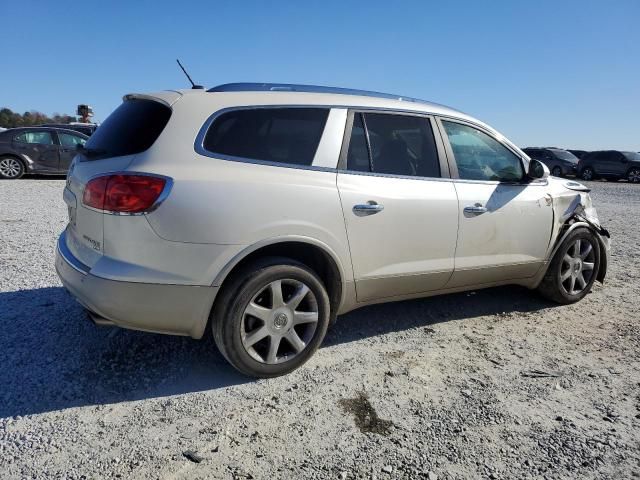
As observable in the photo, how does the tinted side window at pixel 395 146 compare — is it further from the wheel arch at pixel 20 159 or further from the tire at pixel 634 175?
the tire at pixel 634 175

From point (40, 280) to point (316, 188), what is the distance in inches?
127

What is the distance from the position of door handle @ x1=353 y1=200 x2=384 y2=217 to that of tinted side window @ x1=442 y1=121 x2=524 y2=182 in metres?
0.95

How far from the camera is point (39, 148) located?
13484 millimetres

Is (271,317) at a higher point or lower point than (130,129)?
lower

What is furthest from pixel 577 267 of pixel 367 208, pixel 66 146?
pixel 66 146

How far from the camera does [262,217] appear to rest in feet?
9.46

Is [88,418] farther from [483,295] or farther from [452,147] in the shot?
[483,295]

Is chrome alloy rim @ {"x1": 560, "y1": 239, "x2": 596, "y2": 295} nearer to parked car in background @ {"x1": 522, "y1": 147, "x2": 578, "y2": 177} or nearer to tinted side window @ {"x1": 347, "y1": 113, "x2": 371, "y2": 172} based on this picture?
tinted side window @ {"x1": 347, "y1": 113, "x2": 371, "y2": 172}

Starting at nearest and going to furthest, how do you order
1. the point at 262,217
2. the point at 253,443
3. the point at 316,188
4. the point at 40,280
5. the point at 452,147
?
1. the point at 253,443
2. the point at 262,217
3. the point at 316,188
4. the point at 452,147
5. the point at 40,280

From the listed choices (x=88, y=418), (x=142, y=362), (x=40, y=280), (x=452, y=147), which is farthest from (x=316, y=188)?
(x=40, y=280)

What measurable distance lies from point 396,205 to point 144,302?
5.75 ft

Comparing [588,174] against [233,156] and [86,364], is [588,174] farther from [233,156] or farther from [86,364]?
[86,364]

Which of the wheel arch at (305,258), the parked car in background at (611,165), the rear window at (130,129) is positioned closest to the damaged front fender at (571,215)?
the wheel arch at (305,258)

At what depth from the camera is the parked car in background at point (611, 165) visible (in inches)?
995
